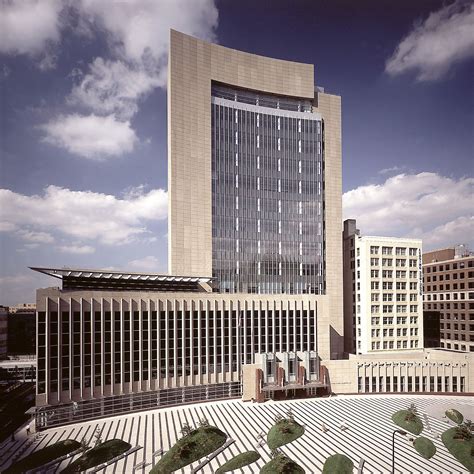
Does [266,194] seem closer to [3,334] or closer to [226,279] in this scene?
[226,279]

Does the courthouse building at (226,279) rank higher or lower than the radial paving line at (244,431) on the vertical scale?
higher

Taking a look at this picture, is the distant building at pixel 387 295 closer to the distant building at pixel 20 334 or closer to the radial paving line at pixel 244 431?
the radial paving line at pixel 244 431

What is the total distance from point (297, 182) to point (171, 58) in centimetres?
4587

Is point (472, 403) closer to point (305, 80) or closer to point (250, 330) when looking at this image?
point (250, 330)

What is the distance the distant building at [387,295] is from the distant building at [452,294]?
70.3 feet

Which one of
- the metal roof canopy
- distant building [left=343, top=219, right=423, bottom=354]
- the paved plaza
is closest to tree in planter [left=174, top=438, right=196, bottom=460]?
the paved plaza

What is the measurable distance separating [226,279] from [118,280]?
1155 inches

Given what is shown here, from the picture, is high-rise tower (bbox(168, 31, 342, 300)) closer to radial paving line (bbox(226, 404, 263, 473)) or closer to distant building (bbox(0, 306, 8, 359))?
radial paving line (bbox(226, 404, 263, 473))

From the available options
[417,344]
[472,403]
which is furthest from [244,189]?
[472,403]

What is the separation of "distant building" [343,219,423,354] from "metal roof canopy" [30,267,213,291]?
136 ft

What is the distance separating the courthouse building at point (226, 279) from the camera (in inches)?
2442

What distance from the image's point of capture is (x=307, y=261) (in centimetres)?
10200

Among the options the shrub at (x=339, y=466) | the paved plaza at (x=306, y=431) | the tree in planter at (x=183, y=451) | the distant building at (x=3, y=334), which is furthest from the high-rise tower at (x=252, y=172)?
the distant building at (x=3, y=334)

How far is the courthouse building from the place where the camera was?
204ft
